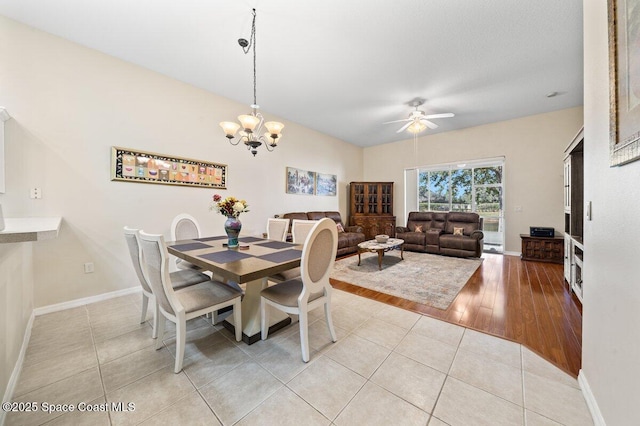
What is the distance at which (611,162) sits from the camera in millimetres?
1043

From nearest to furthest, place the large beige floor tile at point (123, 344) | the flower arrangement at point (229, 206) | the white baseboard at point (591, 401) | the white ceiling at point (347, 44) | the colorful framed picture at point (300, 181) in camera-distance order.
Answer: the white baseboard at point (591, 401), the large beige floor tile at point (123, 344), the white ceiling at point (347, 44), the flower arrangement at point (229, 206), the colorful framed picture at point (300, 181)

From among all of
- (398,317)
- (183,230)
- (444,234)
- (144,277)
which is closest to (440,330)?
(398,317)

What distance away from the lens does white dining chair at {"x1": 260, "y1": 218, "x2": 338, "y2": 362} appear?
1660mm

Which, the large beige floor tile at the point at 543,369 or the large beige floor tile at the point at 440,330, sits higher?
the large beige floor tile at the point at 440,330

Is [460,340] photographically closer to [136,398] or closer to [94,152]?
[136,398]

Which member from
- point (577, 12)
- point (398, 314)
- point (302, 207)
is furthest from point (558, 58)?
point (302, 207)

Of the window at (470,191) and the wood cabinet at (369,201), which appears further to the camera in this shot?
the wood cabinet at (369,201)

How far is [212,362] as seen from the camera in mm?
1664

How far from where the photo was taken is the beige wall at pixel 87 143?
2.30m

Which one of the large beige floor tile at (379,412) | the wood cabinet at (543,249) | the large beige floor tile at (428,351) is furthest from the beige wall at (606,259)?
the wood cabinet at (543,249)

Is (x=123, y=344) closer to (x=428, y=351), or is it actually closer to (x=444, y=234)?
(x=428, y=351)

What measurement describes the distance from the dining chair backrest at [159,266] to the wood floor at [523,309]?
2.11 meters

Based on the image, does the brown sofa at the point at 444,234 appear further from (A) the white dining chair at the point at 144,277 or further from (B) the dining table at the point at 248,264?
(A) the white dining chair at the point at 144,277

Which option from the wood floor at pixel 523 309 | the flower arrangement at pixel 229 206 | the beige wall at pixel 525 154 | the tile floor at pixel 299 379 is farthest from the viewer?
the beige wall at pixel 525 154
